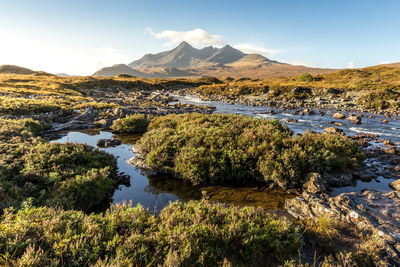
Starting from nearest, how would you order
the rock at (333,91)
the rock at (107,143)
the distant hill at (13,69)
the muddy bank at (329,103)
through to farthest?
the rock at (107,143), the muddy bank at (329,103), the rock at (333,91), the distant hill at (13,69)

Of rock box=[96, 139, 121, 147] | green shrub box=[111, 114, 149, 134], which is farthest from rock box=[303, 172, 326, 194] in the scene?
green shrub box=[111, 114, 149, 134]

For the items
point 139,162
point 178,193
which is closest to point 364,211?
point 178,193

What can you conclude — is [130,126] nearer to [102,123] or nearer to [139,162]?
[102,123]

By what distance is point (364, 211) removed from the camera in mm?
7012

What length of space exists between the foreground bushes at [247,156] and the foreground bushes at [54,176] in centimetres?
321

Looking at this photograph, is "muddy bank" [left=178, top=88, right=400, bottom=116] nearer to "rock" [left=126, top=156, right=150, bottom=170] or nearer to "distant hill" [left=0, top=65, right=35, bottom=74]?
"rock" [left=126, top=156, right=150, bottom=170]

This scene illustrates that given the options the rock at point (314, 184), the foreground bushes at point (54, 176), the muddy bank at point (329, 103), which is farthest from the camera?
the muddy bank at point (329, 103)

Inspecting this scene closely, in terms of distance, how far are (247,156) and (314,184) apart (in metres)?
3.38

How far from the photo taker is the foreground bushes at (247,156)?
10.1 meters

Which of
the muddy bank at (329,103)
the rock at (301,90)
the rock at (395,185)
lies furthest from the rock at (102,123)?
the rock at (301,90)

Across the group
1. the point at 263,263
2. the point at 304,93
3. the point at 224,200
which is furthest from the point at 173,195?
the point at 304,93

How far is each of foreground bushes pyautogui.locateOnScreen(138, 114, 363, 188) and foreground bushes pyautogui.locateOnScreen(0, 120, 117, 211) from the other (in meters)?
3.21

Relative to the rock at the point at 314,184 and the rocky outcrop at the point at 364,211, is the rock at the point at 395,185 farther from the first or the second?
the rock at the point at 314,184

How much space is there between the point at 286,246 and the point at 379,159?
41.1 ft
